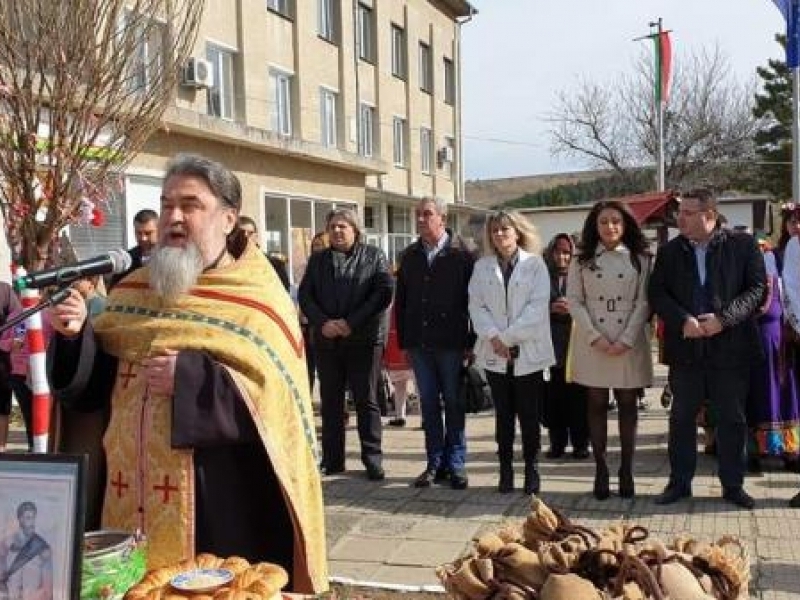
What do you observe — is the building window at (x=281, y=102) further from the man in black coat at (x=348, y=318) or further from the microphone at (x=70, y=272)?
the microphone at (x=70, y=272)

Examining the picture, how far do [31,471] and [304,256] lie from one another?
16.6 metres

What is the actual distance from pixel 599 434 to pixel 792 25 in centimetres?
885

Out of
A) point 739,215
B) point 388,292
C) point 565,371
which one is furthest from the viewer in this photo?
point 739,215

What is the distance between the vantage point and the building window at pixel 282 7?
65.6 feet

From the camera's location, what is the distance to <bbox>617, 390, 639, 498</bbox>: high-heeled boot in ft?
19.9

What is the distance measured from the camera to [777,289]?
677cm

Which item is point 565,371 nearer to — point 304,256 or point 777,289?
point 777,289

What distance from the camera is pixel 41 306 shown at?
7.28ft

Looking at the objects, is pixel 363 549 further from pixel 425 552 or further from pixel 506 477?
pixel 506 477

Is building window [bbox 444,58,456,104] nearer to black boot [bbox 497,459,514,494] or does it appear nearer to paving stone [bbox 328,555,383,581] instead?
black boot [bbox 497,459,514,494]

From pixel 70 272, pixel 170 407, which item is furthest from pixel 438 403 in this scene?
pixel 70 272

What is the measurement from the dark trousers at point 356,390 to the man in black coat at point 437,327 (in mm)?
413

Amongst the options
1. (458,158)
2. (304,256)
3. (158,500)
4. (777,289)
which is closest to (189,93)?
(304,256)

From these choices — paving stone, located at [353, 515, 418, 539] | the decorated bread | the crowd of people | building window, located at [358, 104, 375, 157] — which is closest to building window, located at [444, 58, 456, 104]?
building window, located at [358, 104, 375, 157]
